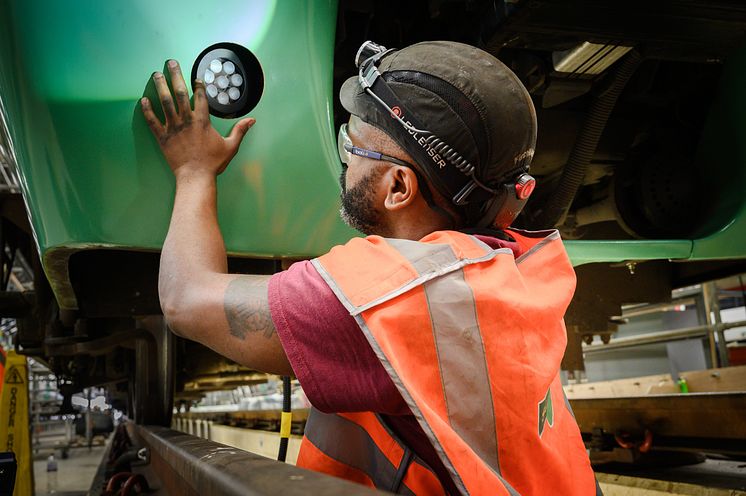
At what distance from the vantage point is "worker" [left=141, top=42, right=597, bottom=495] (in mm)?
927

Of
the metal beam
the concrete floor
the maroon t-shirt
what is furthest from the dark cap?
the concrete floor

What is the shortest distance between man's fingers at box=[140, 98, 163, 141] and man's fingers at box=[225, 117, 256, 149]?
141mm

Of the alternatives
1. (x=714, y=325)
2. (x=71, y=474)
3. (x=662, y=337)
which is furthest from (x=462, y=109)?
(x=71, y=474)

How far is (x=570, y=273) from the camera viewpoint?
46.6 inches

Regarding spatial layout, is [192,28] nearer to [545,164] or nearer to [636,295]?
[545,164]

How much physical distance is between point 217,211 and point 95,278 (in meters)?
0.65

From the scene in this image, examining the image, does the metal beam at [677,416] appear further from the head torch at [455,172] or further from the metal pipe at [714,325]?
the metal pipe at [714,325]

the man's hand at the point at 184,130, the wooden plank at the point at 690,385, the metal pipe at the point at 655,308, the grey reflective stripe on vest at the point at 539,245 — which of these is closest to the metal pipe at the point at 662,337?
the metal pipe at the point at 655,308

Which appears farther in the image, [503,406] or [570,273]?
[570,273]

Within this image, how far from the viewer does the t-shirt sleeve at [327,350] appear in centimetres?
95

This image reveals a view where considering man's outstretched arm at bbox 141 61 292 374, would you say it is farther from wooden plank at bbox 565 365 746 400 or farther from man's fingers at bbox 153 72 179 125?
wooden plank at bbox 565 365 746 400

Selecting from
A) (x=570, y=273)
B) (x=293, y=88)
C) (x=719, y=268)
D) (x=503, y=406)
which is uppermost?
(x=293, y=88)

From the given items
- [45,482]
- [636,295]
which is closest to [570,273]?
[636,295]

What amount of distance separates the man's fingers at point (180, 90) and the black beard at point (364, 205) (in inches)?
15.3
